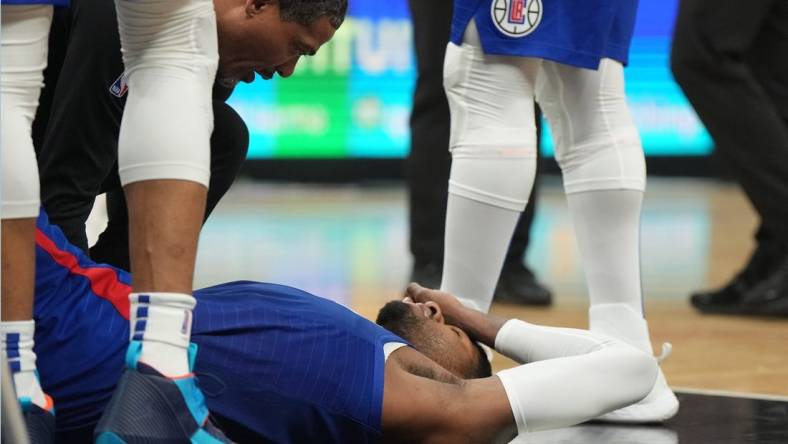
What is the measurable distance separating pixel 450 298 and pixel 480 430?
1.42ft

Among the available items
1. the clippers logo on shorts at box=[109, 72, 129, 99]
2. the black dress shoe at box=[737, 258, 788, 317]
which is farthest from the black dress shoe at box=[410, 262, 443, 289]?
the clippers logo on shorts at box=[109, 72, 129, 99]

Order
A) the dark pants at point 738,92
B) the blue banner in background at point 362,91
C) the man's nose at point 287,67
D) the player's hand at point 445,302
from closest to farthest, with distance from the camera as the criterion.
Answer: the man's nose at point 287,67 → the player's hand at point 445,302 → the dark pants at point 738,92 → the blue banner in background at point 362,91

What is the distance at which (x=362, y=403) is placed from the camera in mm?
1924

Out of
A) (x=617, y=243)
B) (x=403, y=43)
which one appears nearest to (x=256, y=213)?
(x=403, y=43)

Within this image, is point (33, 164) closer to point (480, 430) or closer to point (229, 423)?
point (229, 423)

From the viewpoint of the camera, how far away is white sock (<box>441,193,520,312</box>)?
8.30ft

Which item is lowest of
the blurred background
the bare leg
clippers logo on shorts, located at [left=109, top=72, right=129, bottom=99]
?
the blurred background

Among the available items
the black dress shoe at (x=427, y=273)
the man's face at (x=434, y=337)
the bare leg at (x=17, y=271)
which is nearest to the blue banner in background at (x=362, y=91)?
the black dress shoe at (x=427, y=273)

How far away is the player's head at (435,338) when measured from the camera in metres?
2.19

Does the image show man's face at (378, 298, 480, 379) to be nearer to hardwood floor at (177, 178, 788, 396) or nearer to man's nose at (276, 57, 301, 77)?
man's nose at (276, 57, 301, 77)

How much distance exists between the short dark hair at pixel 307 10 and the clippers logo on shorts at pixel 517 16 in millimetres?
572

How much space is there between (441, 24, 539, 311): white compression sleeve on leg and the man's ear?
67 centimetres

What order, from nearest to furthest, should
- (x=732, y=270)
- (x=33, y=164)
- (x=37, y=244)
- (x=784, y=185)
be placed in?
1. (x=33, y=164)
2. (x=37, y=244)
3. (x=784, y=185)
4. (x=732, y=270)

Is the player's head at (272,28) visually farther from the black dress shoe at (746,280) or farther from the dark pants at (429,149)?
the black dress shoe at (746,280)
